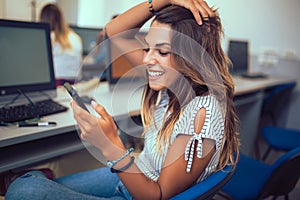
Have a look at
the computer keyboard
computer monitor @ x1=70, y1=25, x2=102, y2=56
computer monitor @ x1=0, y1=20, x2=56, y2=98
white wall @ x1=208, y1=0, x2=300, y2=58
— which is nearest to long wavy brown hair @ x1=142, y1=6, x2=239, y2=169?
the computer keyboard

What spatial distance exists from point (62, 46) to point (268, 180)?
6.81ft

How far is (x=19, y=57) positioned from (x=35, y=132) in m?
0.46

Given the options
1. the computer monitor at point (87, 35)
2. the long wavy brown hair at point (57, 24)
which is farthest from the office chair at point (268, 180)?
the computer monitor at point (87, 35)

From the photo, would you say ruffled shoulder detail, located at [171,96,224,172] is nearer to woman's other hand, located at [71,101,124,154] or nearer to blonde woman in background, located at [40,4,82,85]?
woman's other hand, located at [71,101,124,154]

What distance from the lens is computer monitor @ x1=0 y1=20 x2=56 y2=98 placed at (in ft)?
4.09

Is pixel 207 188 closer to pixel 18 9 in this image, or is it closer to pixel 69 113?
pixel 69 113

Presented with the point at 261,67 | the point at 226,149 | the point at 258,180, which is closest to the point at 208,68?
the point at 226,149

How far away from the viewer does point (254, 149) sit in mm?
2725

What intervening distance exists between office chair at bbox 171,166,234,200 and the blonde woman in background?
193 centimetres

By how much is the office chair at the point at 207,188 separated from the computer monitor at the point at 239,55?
208cm

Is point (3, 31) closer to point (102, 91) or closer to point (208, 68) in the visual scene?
point (102, 91)

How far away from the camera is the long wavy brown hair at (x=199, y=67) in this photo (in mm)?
828

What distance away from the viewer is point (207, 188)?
734 mm

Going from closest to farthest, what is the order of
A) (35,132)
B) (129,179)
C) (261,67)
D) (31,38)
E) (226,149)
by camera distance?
(129,179)
(226,149)
(35,132)
(31,38)
(261,67)
